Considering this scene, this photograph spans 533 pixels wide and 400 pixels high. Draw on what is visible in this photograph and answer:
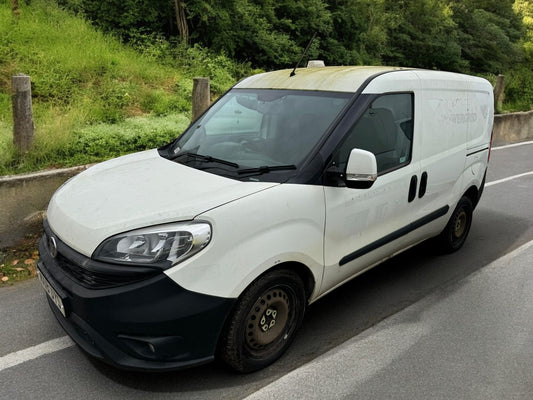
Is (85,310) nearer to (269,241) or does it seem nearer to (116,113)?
(269,241)

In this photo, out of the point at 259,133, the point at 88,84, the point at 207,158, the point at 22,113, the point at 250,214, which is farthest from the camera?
the point at 88,84

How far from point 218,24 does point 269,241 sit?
34.3 ft

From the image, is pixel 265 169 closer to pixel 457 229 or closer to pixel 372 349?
pixel 372 349

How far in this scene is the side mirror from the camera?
2.91 meters

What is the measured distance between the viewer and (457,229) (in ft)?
16.1

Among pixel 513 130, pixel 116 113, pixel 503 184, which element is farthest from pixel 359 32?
pixel 116 113

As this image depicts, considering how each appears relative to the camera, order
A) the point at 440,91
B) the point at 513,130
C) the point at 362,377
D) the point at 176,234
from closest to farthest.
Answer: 1. the point at 176,234
2. the point at 362,377
3. the point at 440,91
4. the point at 513,130

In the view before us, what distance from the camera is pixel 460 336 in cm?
340

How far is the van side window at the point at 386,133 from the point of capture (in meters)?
3.26

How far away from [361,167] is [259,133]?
0.87m

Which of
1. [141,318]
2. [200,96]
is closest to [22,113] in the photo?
[200,96]

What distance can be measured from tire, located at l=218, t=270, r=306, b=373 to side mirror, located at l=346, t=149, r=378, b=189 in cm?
72

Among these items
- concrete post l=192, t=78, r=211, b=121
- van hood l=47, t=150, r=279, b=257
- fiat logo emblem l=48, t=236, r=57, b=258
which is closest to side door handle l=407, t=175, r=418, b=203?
van hood l=47, t=150, r=279, b=257

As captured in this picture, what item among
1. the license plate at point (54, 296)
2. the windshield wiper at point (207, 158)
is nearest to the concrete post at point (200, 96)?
the windshield wiper at point (207, 158)
